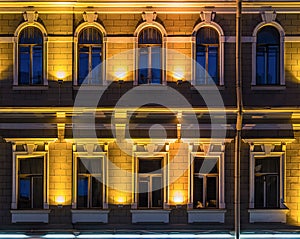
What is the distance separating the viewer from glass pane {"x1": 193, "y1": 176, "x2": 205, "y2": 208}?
11531mm

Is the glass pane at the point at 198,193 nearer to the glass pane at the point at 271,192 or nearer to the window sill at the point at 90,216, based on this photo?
the glass pane at the point at 271,192

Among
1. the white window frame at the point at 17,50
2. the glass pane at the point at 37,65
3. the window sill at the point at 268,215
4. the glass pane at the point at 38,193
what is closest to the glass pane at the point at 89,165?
the glass pane at the point at 38,193

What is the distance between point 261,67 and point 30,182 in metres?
6.43

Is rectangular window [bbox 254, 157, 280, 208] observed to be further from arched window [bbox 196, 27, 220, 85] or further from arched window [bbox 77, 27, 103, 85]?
arched window [bbox 77, 27, 103, 85]

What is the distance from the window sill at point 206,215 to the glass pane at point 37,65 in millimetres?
4960

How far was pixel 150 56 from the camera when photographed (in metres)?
11.7

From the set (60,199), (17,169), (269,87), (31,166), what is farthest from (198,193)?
(17,169)

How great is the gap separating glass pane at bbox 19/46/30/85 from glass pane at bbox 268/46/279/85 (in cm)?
604

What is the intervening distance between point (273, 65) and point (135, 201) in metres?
4.84

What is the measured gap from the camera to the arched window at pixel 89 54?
38.2 feet

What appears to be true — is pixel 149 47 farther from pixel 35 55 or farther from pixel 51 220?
pixel 51 220

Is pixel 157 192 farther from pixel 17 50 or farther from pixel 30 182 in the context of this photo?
pixel 17 50

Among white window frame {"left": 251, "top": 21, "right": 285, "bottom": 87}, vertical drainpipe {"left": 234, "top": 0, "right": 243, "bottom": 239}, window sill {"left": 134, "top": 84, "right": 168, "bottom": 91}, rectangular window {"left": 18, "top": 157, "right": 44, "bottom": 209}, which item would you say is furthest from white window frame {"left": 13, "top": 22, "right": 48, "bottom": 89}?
white window frame {"left": 251, "top": 21, "right": 285, "bottom": 87}

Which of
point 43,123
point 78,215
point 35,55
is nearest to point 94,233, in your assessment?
point 78,215
